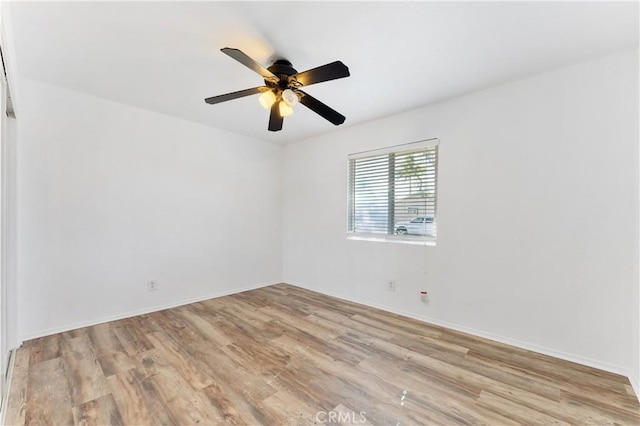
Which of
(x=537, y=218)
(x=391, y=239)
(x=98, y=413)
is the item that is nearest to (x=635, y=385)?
(x=537, y=218)

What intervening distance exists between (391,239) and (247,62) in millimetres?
2563

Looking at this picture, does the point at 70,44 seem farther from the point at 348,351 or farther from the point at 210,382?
the point at 348,351

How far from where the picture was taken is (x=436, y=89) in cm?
264

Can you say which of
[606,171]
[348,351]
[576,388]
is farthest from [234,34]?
[576,388]

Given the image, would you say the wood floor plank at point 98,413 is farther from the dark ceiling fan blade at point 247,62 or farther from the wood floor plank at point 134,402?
the dark ceiling fan blade at point 247,62

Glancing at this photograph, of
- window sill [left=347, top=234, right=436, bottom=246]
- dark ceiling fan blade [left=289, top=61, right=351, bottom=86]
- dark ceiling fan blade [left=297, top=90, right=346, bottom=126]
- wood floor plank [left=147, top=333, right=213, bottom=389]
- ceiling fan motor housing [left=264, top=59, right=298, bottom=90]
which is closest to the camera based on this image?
dark ceiling fan blade [left=289, top=61, right=351, bottom=86]

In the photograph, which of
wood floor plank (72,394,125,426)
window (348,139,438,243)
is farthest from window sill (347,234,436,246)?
wood floor plank (72,394,125,426)

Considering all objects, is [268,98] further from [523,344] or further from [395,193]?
[523,344]

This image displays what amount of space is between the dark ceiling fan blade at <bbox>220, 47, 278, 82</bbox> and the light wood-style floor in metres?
2.16

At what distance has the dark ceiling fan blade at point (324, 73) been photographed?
5.51 ft

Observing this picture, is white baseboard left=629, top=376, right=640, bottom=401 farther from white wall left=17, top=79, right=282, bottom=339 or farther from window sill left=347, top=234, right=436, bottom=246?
white wall left=17, top=79, right=282, bottom=339

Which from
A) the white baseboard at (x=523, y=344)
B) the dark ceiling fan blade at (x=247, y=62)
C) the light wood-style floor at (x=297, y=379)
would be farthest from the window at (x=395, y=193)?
the dark ceiling fan blade at (x=247, y=62)

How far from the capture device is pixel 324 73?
1788mm

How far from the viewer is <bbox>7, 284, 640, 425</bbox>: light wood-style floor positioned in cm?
163
